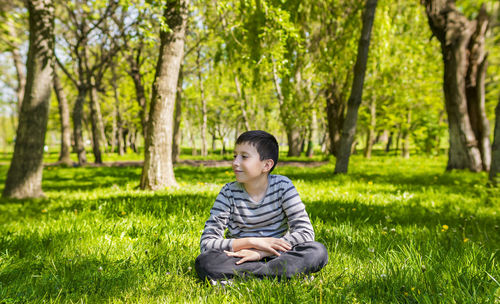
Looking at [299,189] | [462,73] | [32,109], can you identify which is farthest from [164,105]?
[462,73]

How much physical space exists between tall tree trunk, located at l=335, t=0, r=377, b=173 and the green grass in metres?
3.30

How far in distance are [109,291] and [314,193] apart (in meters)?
4.18

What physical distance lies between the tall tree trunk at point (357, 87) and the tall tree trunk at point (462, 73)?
6.44ft

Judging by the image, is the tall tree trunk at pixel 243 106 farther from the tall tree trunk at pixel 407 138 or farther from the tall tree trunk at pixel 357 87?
the tall tree trunk at pixel 407 138

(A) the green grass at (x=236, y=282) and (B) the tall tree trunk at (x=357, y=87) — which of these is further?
(B) the tall tree trunk at (x=357, y=87)

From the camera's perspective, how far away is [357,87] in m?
7.82

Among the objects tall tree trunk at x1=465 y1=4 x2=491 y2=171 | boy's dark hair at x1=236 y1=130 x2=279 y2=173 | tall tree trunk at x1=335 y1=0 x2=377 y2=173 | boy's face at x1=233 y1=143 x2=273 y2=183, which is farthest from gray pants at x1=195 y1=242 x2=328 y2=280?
tall tree trunk at x1=465 y1=4 x2=491 y2=171

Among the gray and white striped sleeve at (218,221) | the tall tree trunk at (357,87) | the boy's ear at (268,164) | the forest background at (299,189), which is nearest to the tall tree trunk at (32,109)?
the forest background at (299,189)

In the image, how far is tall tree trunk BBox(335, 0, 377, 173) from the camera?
7.37 meters

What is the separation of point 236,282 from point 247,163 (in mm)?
829

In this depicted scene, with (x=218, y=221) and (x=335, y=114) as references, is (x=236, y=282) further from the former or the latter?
(x=335, y=114)

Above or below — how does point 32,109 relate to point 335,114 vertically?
below

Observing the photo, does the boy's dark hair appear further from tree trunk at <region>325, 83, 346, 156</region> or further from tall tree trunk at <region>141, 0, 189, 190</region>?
tree trunk at <region>325, 83, 346, 156</region>

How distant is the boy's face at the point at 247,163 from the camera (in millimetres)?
2258
